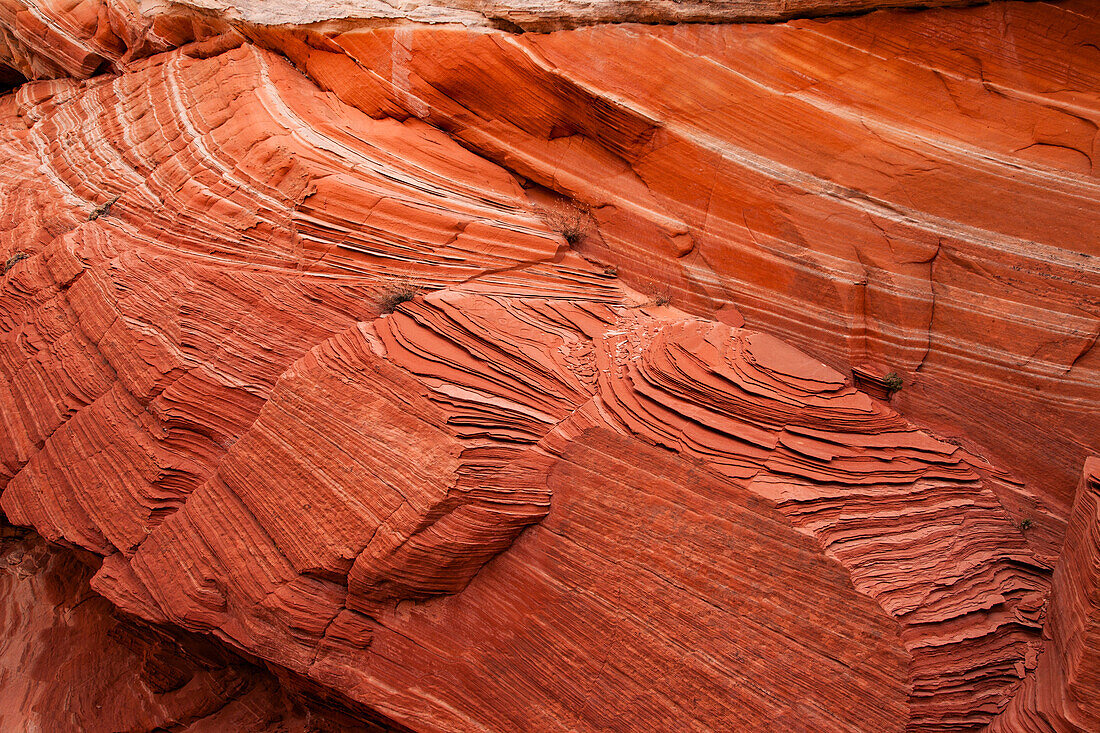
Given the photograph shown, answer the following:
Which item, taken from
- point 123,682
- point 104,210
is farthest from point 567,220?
point 123,682

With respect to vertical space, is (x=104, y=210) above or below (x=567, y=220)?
below

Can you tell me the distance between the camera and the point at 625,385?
645cm

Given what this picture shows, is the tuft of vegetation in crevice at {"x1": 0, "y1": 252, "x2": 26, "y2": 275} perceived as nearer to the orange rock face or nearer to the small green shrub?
the orange rock face

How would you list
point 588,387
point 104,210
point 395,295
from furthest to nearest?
point 104,210 < point 395,295 < point 588,387

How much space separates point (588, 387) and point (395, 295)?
2452 mm

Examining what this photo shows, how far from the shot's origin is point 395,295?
740 centimetres

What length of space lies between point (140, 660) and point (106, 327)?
408 cm

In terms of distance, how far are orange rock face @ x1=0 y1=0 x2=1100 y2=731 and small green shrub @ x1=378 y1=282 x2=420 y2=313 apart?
0.03 meters

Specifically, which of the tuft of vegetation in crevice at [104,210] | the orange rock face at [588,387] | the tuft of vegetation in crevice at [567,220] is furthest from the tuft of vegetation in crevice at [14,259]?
the tuft of vegetation in crevice at [567,220]

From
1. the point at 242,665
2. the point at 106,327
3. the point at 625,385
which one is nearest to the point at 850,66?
the point at 625,385

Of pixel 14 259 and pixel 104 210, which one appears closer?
pixel 104 210

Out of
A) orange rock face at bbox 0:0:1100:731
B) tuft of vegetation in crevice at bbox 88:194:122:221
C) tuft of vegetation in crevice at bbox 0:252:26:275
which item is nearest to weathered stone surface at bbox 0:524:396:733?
orange rock face at bbox 0:0:1100:731

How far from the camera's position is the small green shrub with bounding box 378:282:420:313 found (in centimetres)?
736

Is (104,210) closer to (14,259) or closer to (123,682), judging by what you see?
(14,259)
